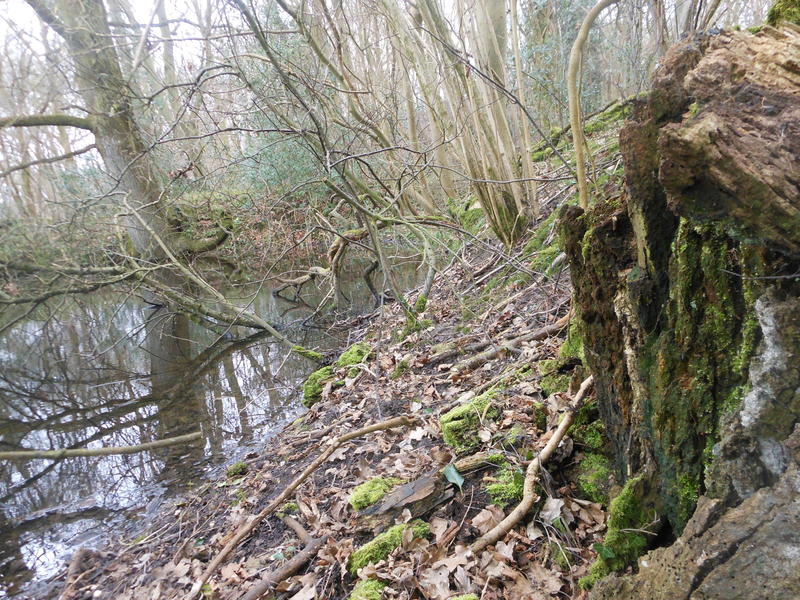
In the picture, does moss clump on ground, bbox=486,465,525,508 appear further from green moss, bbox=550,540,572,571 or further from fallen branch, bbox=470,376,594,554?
green moss, bbox=550,540,572,571

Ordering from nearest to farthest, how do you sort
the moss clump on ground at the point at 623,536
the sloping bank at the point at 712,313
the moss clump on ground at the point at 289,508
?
the sloping bank at the point at 712,313, the moss clump on ground at the point at 623,536, the moss clump on ground at the point at 289,508

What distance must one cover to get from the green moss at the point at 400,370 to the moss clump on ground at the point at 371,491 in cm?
199

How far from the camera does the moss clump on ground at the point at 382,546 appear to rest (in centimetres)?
240

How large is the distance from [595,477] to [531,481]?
284 mm

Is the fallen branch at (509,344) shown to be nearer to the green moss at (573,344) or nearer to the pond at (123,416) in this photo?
the green moss at (573,344)

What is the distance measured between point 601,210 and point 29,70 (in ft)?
27.0

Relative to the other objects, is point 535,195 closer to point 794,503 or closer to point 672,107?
point 672,107

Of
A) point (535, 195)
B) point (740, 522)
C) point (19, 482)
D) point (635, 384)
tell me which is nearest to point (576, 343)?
point (635, 384)

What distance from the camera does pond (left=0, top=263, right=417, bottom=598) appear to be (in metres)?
4.57

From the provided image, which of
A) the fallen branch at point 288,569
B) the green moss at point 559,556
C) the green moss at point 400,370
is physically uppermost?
the green moss at point 559,556

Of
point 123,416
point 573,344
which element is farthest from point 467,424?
point 123,416

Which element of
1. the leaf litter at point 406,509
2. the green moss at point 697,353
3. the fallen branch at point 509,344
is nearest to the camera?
the green moss at point 697,353

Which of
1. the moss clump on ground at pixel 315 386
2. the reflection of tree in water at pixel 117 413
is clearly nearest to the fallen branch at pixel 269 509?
the reflection of tree in water at pixel 117 413

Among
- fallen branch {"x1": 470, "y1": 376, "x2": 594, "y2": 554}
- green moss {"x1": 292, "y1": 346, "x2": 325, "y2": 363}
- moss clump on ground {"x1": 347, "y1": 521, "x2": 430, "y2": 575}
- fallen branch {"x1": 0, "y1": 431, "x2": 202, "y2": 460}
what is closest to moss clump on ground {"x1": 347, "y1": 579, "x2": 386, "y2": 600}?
moss clump on ground {"x1": 347, "y1": 521, "x2": 430, "y2": 575}
